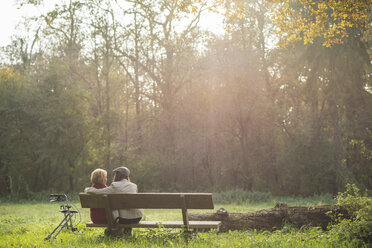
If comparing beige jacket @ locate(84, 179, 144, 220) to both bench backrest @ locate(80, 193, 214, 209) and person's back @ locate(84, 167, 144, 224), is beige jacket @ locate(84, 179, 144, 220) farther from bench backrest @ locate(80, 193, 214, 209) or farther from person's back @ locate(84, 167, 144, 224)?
bench backrest @ locate(80, 193, 214, 209)

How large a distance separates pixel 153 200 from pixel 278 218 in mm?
2913

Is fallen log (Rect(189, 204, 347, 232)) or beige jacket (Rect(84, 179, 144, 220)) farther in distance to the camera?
fallen log (Rect(189, 204, 347, 232))

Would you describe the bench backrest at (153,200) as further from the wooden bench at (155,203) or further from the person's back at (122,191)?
the person's back at (122,191)

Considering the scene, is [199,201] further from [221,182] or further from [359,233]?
[221,182]

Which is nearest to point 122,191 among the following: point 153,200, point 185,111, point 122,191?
point 122,191

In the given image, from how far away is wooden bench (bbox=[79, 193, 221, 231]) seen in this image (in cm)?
589

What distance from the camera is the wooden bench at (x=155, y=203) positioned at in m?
5.89

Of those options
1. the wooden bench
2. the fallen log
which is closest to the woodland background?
the fallen log

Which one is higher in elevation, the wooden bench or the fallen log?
the wooden bench

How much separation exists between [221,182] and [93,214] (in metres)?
17.2

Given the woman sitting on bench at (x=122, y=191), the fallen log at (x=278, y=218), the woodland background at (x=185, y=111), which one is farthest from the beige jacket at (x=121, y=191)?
→ the woodland background at (x=185, y=111)

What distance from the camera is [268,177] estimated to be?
22.9 meters

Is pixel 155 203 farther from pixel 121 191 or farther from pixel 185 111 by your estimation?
pixel 185 111

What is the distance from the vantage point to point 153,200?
6.05 meters
